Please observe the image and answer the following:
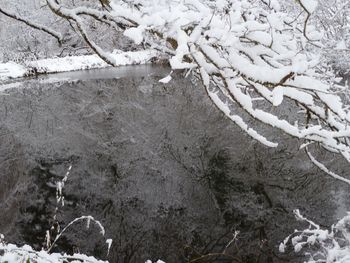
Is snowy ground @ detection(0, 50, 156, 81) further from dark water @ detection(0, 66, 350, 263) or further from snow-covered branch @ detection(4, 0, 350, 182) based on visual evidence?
snow-covered branch @ detection(4, 0, 350, 182)

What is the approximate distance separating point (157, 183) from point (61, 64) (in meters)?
13.2

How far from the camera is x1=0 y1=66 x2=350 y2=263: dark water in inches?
250

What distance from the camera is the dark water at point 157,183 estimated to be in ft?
20.8

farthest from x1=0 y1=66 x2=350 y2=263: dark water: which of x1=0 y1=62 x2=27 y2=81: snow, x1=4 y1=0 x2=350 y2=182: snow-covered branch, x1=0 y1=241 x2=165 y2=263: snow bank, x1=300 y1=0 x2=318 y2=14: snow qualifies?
x1=0 y1=62 x2=27 y2=81: snow

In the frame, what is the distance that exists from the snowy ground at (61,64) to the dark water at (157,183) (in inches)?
229

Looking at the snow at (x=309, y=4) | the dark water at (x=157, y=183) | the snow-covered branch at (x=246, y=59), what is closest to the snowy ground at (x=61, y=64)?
the dark water at (x=157, y=183)

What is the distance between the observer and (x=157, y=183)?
7875 mm

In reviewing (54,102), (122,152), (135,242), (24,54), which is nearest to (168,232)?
(135,242)

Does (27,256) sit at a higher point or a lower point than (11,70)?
higher

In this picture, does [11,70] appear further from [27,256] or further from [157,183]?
[27,256]

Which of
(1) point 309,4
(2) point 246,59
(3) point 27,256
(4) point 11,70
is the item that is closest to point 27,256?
(3) point 27,256

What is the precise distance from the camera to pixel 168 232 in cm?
652

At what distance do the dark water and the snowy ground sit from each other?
5.81 m

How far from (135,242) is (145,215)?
716 mm
